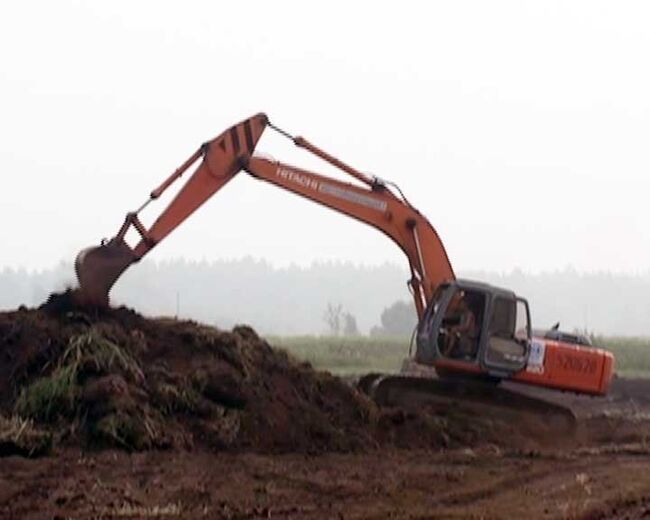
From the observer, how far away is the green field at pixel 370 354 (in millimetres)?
36344

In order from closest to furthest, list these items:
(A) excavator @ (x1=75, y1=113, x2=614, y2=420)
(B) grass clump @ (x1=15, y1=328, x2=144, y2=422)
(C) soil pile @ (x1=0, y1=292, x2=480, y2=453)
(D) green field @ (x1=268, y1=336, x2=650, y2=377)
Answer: (C) soil pile @ (x1=0, y1=292, x2=480, y2=453), (B) grass clump @ (x1=15, y1=328, x2=144, y2=422), (A) excavator @ (x1=75, y1=113, x2=614, y2=420), (D) green field @ (x1=268, y1=336, x2=650, y2=377)

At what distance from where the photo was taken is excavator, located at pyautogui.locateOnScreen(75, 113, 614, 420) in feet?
52.1

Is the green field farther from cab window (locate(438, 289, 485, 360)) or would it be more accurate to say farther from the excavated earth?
the excavated earth

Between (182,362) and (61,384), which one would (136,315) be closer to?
(182,362)

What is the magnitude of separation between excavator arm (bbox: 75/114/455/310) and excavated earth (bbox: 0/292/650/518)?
652 millimetres

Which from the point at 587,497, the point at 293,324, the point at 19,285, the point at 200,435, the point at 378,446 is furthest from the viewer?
the point at 19,285

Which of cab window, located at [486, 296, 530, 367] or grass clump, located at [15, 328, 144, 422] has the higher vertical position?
cab window, located at [486, 296, 530, 367]

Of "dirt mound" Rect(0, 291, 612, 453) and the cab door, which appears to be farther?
the cab door

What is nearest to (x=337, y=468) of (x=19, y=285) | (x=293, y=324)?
(x=293, y=324)

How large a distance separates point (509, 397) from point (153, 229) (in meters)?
5.59

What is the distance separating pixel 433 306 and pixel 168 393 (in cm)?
484

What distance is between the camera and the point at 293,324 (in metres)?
182

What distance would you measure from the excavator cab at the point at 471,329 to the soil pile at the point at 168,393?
1164 mm

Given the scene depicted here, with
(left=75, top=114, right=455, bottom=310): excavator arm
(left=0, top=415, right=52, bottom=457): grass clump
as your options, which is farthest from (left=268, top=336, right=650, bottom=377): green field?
(left=0, top=415, right=52, bottom=457): grass clump
